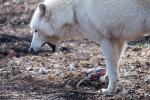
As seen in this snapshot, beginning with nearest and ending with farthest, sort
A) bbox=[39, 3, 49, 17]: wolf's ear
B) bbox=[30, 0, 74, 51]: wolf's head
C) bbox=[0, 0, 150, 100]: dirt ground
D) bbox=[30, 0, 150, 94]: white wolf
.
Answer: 1. bbox=[30, 0, 150, 94]: white wolf
2. bbox=[0, 0, 150, 100]: dirt ground
3. bbox=[30, 0, 74, 51]: wolf's head
4. bbox=[39, 3, 49, 17]: wolf's ear

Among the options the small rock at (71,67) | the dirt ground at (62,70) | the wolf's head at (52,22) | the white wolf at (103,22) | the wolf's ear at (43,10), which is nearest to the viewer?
the white wolf at (103,22)

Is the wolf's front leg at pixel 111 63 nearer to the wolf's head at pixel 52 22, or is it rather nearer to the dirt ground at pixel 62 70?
the dirt ground at pixel 62 70

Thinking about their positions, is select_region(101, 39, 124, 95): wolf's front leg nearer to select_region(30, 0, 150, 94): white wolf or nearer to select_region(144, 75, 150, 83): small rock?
select_region(30, 0, 150, 94): white wolf

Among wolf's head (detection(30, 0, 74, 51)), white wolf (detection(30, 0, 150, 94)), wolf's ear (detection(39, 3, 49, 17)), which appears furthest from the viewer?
wolf's ear (detection(39, 3, 49, 17))

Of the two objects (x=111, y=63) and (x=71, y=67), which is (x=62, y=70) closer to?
(x=71, y=67)

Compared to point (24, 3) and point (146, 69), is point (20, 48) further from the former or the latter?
point (24, 3)

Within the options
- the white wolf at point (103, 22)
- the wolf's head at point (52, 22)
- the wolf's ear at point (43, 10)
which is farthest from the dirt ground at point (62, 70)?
the wolf's ear at point (43, 10)

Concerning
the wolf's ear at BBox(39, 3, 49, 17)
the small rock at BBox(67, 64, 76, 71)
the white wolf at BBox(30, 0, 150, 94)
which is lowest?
the small rock at BBox(67, 64, 76, 71)

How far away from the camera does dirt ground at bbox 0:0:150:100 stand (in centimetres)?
748

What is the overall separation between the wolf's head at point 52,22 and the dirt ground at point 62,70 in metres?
0.69

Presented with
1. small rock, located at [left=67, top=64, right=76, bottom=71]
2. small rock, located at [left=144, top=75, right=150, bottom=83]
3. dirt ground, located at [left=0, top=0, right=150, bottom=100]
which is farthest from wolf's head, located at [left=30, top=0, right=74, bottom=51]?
small rock, located at [left=144, top=75, right=150, bottom=83]

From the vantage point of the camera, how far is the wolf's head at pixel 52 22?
7832mm

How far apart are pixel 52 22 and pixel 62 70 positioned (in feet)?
4.00

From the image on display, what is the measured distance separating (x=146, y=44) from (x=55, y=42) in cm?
288
